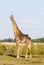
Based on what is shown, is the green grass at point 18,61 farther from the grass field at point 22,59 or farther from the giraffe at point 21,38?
the giraffe at point 21,38

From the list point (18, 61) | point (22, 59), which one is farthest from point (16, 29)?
point (18, 61)

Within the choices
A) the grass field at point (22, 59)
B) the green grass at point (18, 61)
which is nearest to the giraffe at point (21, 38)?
the grass field at point (22, 59)

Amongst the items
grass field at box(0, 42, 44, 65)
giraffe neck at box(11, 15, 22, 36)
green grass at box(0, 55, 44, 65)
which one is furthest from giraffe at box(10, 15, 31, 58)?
green grass at box(0, 55, 44, 65)

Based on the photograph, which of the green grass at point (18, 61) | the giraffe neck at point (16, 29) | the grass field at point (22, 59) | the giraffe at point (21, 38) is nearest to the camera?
the green grass at point (18, 61)

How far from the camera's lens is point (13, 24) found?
26.3m

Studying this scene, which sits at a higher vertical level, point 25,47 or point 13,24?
point 13,24

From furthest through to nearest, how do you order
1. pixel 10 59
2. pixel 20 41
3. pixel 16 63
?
pixel 20 41 < pixel 10 59 < pixel 16 63

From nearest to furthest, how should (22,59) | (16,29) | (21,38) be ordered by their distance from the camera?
(22,59) < (21,38) < (16,29)

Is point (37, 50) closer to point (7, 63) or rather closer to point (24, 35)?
point (24, 35)

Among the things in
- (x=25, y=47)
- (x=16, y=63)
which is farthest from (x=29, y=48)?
(x=16, y=63)

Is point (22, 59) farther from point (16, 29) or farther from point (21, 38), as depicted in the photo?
point (16, 29)

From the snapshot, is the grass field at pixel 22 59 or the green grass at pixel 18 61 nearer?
the green grass at pixel 18 61

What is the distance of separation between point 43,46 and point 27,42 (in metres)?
2.91

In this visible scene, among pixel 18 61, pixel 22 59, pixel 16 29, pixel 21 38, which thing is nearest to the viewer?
pixel 18 61
